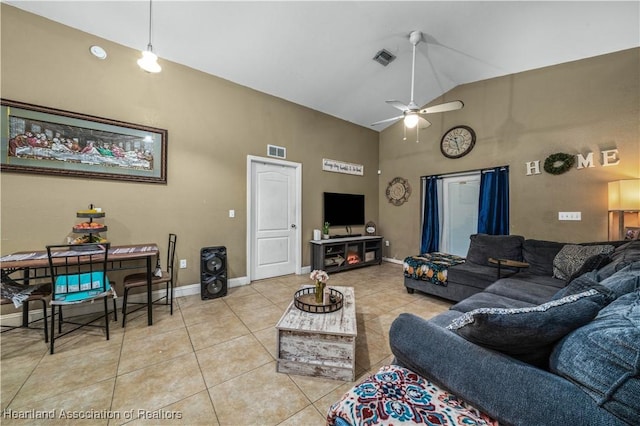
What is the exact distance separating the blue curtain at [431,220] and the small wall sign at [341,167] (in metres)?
1.49

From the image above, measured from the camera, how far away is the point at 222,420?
1.42 meters

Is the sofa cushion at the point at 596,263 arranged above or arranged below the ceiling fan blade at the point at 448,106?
below

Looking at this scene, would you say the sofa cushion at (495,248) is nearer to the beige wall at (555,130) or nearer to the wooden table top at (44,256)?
the beige wall at (555,130)

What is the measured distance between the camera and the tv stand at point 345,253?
14.8ft

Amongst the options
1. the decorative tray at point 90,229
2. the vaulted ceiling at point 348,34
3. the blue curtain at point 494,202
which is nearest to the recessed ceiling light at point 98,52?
the vaulted ceiling at point 348,34

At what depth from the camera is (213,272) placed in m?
3.29

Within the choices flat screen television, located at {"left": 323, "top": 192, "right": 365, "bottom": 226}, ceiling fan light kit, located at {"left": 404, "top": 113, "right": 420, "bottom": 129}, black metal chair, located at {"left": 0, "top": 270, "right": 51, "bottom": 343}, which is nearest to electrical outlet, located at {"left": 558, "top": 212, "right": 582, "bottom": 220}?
ceiling fan light kit, located at {"left": 404, "top": 113, "right": 420, "bottom": 129}

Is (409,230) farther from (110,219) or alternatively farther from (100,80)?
(100,80)

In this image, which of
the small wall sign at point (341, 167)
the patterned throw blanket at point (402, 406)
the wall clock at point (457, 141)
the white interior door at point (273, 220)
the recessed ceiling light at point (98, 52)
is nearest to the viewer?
the patterned throw blanket at point (402, 406)

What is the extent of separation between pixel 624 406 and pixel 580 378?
0.35ft

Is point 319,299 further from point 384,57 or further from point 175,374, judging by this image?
point 384,57

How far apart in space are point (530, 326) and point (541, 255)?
278 centimetres

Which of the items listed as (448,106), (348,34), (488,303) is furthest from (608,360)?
(348,34)

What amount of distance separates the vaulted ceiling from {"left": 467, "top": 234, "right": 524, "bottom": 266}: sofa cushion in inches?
100
